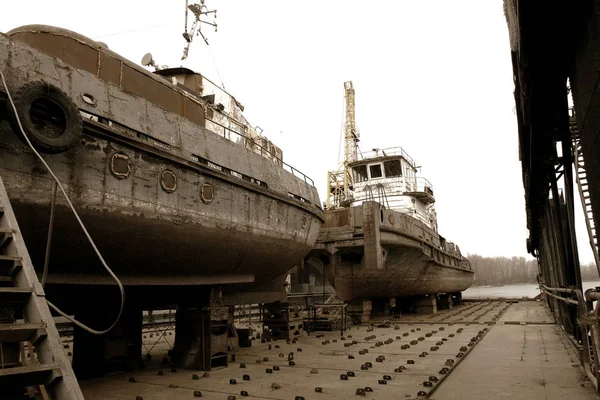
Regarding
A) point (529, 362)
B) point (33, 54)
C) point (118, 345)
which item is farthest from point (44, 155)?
point (529, 362)

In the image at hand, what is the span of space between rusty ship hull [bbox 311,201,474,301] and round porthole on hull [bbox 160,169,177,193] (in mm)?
7428

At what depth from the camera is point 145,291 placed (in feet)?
21.1

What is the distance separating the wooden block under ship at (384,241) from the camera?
1208 cm

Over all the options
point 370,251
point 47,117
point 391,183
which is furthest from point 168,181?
point 391,183

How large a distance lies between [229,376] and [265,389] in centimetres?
100

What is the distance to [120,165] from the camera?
4727 mm

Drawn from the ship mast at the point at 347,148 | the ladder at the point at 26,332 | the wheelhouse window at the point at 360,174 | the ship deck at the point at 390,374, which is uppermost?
the ship mast at the point at 347,148

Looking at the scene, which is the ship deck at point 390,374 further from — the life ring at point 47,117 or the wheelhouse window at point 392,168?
the wheelhouse window at point 392,168

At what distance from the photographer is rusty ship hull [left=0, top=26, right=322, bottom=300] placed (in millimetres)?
4109

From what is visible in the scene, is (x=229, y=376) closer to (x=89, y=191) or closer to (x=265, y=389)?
(x=265, y=389)

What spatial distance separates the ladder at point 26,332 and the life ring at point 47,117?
0.84 meters

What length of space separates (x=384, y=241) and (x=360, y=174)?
716cm

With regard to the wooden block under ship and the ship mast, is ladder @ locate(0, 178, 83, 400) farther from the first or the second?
the ship mast

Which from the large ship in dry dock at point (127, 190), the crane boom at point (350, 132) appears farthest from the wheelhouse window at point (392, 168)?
the crane boom at point (350, 132)
